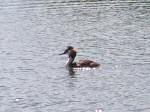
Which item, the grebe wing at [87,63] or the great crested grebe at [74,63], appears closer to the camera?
the grebe wing at [87,63]

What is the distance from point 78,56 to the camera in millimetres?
47219

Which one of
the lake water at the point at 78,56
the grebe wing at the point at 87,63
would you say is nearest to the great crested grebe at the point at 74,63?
A: the grebe wing at the point at 87,63

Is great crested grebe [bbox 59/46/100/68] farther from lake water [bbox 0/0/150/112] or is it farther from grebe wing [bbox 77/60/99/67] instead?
lake water [bbox 0/0/150/112]

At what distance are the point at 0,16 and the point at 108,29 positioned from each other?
478 inches

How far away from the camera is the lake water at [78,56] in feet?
115

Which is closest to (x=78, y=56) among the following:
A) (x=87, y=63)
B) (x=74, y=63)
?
(x=74, y=63)

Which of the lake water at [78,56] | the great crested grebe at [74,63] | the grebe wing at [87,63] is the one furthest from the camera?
the great crested grebe at [74,63]

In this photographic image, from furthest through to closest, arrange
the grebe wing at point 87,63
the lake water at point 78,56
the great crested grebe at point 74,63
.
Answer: the great crested grebe at point 74,63 < the grebe wing at point 87,63 < the lake water at point 78,56

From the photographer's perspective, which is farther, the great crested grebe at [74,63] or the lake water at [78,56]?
the great crested grebe at [74,63]

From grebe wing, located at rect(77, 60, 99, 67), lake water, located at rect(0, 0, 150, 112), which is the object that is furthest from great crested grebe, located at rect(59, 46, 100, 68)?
lake water, located at rect(0, 0, 150, 112)

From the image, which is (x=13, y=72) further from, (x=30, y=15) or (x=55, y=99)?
(x=30, y=15)

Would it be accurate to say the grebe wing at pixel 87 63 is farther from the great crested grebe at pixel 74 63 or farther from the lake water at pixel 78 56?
the lake water at pixel 78 56

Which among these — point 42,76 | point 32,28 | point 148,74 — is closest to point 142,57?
point 148,74

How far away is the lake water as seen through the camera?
35094 millimetres
